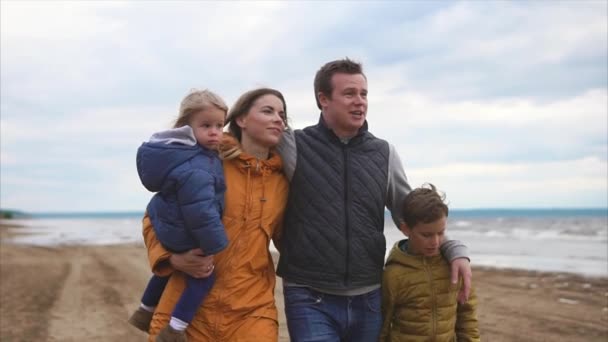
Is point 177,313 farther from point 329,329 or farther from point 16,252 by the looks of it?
point 16,252

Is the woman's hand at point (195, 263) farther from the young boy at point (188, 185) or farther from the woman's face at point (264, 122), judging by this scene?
the woman's face at point (264, 122)

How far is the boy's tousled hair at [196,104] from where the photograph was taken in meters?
3.29

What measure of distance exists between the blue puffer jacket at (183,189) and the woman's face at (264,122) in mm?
288

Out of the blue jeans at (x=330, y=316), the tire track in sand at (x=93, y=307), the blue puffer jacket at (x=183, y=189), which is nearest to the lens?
the blue puffer jacket at (x=183, y=189)

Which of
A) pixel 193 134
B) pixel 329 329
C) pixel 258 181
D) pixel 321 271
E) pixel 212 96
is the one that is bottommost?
pixel 329 329

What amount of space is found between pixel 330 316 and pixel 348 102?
1.24 m

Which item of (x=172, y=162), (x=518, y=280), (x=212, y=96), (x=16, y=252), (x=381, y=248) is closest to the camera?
(x=172, y=162)

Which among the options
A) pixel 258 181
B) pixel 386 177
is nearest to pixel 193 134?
pixel 258 181

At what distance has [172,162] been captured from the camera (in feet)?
10.3

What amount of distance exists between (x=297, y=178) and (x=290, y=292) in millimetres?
663

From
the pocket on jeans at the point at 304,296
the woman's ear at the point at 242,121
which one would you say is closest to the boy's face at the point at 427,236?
the pocket on jeans at the point at 304,296

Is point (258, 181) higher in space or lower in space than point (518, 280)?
higher

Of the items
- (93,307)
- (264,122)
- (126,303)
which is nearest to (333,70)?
(264,122)

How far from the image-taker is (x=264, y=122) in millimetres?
3461
